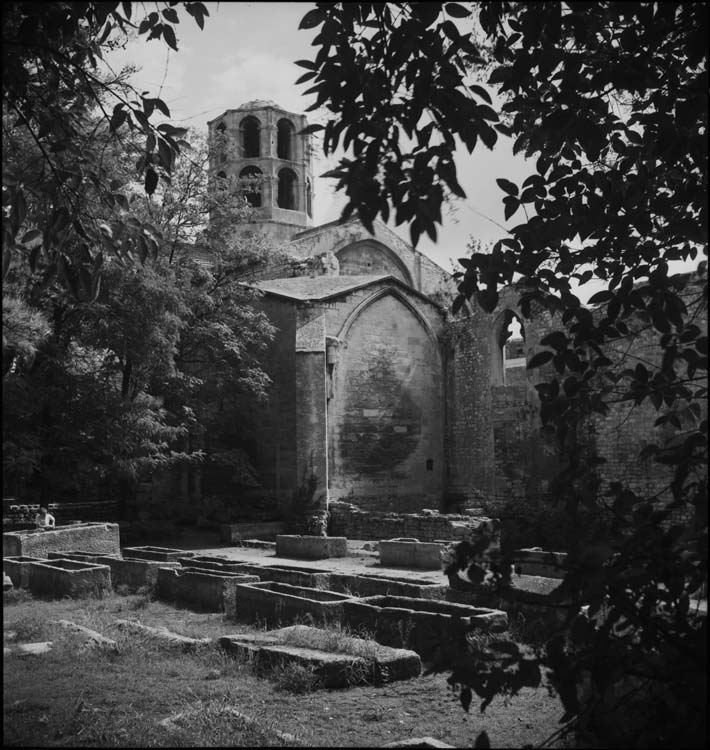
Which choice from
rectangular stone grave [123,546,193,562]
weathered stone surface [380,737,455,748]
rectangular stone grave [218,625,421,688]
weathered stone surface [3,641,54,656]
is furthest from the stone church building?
weathered stone surface [380,737,455,748]

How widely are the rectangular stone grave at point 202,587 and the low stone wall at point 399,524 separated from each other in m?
6.02

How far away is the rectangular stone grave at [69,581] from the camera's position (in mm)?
11367

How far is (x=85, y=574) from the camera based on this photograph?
11523mm

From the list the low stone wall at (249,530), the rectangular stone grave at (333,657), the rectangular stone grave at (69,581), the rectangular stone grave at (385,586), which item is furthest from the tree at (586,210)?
the low stone wall at (249,530)

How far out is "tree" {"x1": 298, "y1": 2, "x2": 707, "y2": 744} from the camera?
296 centimetres

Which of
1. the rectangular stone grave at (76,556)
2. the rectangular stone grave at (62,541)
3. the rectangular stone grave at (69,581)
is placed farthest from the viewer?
the rectangular stone grave at (62,541)

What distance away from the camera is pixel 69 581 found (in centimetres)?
1140

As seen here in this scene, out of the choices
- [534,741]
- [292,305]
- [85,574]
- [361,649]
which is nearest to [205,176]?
[292,305]

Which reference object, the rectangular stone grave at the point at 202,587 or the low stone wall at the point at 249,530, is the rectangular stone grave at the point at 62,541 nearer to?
the low stone wall at the point at 249,530

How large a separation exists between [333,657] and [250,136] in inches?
1499

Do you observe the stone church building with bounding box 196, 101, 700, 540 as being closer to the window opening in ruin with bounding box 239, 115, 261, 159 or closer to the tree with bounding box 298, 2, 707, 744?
the tree with bounding box 298, 2, 707, 744

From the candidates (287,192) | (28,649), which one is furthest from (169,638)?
(287,192)

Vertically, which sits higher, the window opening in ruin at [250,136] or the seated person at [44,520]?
the window opening in ruin at [250,136]

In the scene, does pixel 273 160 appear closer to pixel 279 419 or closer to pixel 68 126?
pixel 279 419
